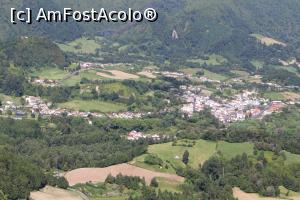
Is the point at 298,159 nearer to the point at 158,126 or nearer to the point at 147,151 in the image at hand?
the point at 147,151

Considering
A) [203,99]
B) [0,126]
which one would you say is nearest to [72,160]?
[0,126]

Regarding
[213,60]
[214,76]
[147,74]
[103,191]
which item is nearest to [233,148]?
[103,191]

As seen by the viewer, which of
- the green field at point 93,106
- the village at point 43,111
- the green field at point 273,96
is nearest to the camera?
the village at point 43,111

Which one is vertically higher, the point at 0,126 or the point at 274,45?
the point at 274,45

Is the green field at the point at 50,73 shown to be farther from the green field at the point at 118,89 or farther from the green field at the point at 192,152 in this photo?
the green field at the point at 192,152

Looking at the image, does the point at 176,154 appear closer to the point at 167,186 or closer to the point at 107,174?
the point at 167,186

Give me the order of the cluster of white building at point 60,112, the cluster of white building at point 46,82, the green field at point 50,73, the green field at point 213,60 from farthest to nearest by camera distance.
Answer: the green field at point 213,60, the green field at point 50,73, the cluster of white building at point 46,82, the cluster of white building at point 60,112

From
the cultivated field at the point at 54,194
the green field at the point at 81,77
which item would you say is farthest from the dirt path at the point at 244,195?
the green field at the point at 81,77

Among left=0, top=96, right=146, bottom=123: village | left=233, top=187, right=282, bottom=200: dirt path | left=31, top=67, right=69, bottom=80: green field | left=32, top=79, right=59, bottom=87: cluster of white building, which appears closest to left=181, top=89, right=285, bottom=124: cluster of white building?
left=0, top=96, right=146, bottom=123: village
